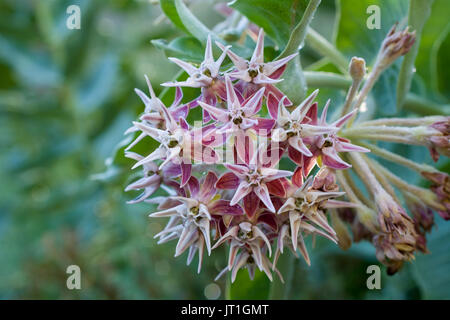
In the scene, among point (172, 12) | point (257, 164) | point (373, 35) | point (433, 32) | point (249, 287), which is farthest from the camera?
point (433, 32)

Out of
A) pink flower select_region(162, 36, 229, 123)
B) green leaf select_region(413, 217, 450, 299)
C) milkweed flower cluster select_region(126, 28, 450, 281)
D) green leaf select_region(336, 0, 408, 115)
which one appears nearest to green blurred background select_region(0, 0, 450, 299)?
green leaf select_region(413, 217, 450, 299)

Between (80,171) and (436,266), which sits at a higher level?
(80,171)

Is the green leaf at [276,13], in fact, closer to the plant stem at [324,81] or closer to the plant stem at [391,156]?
the plant stem at [324,81]

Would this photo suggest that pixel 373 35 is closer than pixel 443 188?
No

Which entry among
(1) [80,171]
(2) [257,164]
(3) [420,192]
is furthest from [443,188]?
(1) [80,171]

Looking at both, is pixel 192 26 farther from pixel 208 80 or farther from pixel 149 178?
pixel 149 178

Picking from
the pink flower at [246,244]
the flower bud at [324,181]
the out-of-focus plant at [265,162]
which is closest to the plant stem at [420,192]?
the out-of-focus plant at [265,162]
